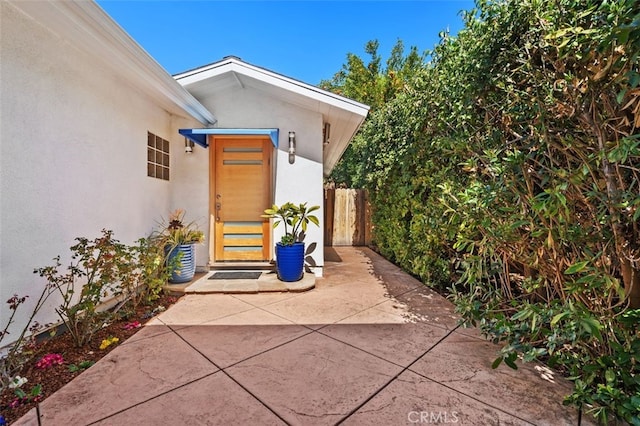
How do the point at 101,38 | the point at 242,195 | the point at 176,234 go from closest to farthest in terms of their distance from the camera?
the point at 101,38, the point at 176,234, the point at 242,195

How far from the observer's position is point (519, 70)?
2824 mm

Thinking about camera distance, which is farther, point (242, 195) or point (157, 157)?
point (242, 195)

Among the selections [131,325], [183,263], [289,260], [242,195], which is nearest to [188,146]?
[242,195]

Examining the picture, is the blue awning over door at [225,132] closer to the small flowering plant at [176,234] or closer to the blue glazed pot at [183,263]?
the small flowering plant at [176,234]

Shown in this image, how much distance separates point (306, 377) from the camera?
2.45 metres

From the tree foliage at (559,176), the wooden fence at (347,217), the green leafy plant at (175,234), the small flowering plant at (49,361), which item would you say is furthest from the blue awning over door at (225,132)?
the wooden fence at (347,217)

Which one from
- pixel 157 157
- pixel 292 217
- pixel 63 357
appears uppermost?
pixel 157 157

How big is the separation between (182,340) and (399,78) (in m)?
15.1

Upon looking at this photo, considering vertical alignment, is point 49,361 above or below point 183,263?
below

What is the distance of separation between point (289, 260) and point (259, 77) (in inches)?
137

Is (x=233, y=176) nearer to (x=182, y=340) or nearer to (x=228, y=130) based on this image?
(x=228, y=130)

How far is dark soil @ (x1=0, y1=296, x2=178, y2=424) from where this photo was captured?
209 cm

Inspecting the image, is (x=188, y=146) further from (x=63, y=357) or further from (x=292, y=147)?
(x=63, y=357)

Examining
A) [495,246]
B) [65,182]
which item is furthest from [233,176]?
[495,246]
